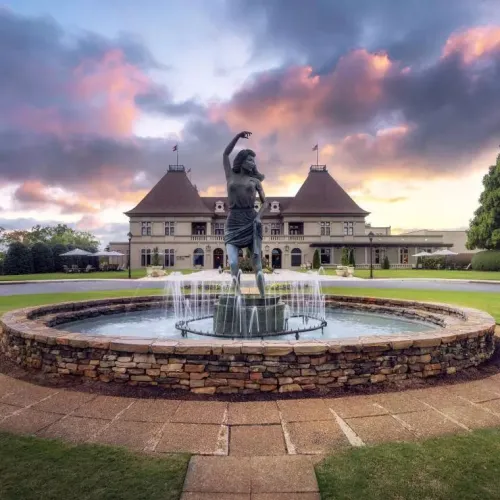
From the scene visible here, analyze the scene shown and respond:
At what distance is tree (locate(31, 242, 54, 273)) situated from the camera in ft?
137

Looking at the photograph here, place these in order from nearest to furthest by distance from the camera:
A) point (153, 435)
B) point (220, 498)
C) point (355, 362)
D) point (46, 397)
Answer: point (220, 498) → point (153, 435) → point (46, 397) → point (355, 362)

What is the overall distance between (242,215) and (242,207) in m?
0.19

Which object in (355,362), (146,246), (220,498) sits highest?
(146,246)

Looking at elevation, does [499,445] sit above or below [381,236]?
below

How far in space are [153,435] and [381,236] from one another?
5219cm

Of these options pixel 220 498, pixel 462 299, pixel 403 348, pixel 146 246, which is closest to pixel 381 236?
pixel 146 246

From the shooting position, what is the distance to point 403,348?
18.4 ft

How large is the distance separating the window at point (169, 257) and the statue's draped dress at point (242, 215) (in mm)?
44570

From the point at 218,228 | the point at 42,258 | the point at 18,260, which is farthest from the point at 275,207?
the point at 18,260

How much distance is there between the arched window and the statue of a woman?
43.7 metres

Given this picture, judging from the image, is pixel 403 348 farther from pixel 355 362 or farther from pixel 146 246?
pixel 146 246

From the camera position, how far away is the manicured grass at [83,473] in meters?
3.00

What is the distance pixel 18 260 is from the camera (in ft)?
129

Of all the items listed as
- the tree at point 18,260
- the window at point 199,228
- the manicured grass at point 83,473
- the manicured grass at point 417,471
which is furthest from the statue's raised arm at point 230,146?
the window at point 199,228
